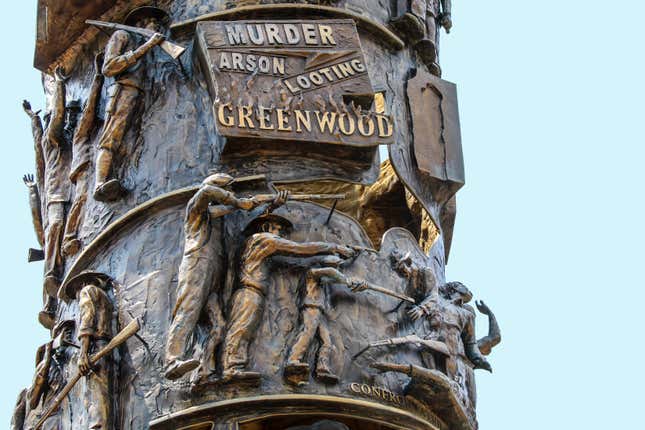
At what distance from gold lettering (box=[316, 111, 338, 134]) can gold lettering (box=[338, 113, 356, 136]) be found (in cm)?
7

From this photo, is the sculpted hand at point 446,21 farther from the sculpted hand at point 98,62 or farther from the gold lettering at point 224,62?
the sculpted hand at point 98,62

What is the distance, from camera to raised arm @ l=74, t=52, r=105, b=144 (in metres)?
20.1

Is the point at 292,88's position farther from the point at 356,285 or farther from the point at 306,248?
the point at 356,285

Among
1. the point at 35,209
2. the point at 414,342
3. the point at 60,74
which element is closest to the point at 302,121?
the point at 414,342

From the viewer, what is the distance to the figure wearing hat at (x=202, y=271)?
56.7 ft

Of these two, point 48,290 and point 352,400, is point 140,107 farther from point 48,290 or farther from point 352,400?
point 352,400

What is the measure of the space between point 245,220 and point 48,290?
3.06 metres

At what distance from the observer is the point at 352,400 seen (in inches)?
681

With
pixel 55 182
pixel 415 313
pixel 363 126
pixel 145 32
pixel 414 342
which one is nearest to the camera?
pixel 414 342

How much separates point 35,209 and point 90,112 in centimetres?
200

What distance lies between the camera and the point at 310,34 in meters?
19.8

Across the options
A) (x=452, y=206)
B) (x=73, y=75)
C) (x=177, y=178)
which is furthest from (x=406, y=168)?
(x=73, y=75)

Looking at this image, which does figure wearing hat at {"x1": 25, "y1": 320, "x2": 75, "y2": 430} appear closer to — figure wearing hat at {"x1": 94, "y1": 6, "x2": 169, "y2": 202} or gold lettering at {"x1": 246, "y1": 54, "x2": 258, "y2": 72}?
figure wearing hat at {"x1": 94, "y1": 6, "x2": 169, "y2": 202}

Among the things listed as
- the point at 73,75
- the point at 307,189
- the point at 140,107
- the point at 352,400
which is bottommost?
the point at 352,400
